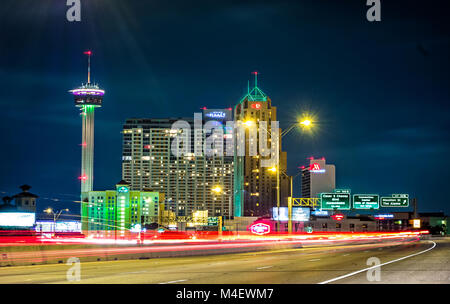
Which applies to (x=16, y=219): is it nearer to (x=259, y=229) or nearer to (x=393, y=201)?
(x=259, y=229)

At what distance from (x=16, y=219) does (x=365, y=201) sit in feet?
167

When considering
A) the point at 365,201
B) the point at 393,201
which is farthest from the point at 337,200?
the point at 393,201

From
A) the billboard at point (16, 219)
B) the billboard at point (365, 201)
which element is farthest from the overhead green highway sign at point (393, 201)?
the billboard at point (16, 219)

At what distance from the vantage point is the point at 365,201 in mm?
73500

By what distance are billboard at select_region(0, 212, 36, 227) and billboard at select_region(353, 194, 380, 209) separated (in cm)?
4764

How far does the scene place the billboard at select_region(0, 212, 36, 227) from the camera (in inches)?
3533

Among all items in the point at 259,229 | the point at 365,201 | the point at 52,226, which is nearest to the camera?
the point at 259,229
